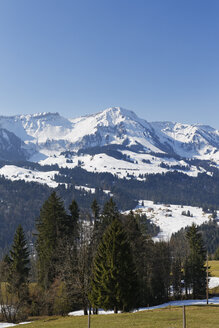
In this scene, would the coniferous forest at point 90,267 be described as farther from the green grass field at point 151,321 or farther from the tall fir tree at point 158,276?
the green grass field at point 151,321

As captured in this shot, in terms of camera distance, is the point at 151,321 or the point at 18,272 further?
the point at 18,272

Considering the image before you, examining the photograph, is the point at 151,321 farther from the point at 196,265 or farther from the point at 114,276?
the point at 196,265

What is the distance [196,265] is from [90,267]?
38.4 meters

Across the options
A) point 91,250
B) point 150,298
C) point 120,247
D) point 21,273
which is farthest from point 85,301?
point 150,298

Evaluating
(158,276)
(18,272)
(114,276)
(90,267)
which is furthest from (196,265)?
(114,276)

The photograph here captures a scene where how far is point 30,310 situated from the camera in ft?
195

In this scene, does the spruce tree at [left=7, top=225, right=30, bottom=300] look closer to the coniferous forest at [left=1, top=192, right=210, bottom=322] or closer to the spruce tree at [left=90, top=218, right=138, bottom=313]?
the coniferous forest at [left=1, top=192, right=210, bottom=322]

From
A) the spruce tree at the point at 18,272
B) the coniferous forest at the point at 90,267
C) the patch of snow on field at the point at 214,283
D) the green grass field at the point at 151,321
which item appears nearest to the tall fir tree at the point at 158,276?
the coniferous forest at the point at 90,267

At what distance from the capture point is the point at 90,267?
53781 mm

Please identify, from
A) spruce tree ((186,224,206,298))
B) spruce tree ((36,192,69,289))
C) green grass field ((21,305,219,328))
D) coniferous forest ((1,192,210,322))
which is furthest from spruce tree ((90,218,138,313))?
spruce tree ((186,224,206,298))

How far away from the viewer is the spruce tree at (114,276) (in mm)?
41625

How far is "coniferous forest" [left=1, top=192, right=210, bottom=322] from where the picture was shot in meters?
42.8

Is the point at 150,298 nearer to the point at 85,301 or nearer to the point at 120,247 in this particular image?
the point at 85,301

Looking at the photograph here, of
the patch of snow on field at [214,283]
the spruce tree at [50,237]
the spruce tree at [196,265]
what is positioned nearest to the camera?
the spruce tree at [50,237]
